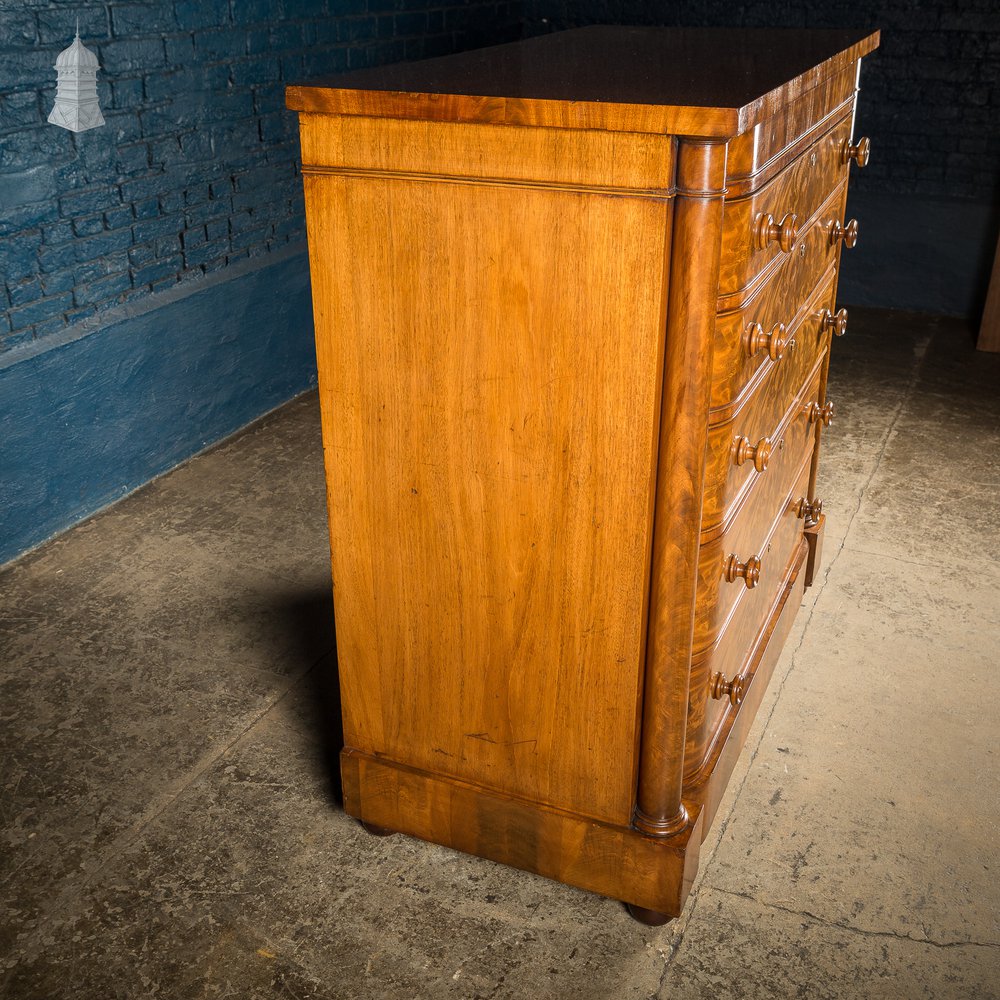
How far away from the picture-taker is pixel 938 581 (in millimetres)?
3332

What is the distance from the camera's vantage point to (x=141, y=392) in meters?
3.94

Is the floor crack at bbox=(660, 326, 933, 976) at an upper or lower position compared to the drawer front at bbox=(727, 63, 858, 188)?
lower

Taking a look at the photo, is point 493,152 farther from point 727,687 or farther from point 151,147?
point 151,147

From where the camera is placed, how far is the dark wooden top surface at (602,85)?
60.5 inches

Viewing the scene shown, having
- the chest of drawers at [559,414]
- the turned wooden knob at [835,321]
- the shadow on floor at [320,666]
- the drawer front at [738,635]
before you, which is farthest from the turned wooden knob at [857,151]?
the shadow on floor at [320,666]

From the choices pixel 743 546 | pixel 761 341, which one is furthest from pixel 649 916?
pixel 761 341

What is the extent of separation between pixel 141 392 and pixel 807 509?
7.70 ft

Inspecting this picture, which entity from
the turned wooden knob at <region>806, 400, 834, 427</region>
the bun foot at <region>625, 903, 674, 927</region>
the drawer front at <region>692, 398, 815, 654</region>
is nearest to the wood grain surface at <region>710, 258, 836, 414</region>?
the turned wooden knob at <region>806, 400, 834, 427</region>

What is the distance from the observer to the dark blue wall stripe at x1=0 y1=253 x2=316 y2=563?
11.5 feet

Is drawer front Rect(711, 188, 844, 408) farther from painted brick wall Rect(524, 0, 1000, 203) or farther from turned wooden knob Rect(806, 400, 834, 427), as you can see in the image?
painted brick wall Rect(524, 0, 1000, 203)

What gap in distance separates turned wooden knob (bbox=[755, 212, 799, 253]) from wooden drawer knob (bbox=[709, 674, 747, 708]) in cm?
82

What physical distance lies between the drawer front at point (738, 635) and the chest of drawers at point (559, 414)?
2cm

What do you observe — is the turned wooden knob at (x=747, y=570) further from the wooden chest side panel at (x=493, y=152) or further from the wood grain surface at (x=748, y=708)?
the wooden chest side panel at (x=493, y=152)

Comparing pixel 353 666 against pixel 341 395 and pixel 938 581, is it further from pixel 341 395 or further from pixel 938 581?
pixel 938 581
